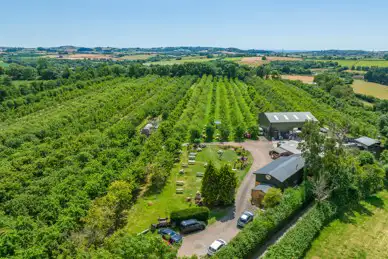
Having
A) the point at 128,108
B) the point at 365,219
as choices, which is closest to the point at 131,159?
the point at 365,219

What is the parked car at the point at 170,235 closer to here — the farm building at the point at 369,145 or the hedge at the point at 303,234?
the hedge at the point at 303,234

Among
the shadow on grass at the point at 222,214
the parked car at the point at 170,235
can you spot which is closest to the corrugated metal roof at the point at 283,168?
the shadow on grass at the point at 222,214

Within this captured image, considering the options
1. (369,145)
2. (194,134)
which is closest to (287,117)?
(369,145)

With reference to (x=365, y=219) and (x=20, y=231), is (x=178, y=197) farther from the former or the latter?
(x=365, y=219)

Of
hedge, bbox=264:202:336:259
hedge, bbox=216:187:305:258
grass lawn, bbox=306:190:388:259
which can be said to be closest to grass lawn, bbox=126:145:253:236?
hedge, bbox=216:187:305:258

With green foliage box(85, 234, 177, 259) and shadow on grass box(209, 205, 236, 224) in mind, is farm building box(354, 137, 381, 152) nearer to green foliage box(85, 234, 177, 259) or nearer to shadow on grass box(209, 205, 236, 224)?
shadow on grass box(209, 205, 236, 224)
